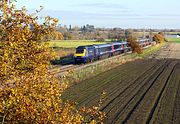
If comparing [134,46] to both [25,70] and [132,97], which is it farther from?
[25,70]

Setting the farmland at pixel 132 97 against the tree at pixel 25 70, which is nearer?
the tree at pixel 25 70

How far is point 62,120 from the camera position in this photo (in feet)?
24.7

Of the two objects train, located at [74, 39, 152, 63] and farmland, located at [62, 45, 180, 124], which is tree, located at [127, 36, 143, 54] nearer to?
train, located at [74, 39, 152, 63]

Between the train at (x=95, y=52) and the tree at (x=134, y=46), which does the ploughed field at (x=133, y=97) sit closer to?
the train at (x=95, y=52)

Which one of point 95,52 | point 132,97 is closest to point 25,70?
point 132,97

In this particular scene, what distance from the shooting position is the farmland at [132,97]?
74.8 ft

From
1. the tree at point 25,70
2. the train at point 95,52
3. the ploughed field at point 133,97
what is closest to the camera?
the tree at point 25,70

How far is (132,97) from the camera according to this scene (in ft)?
98.4

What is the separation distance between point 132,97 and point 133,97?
3.4 inches

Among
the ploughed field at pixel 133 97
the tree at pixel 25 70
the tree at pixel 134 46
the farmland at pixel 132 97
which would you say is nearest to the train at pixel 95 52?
the tree at pixel 134 46

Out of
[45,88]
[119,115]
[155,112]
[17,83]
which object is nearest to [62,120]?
[45,88]

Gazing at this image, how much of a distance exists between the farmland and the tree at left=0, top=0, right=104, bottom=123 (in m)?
14.4

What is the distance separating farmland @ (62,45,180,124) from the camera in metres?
22.8

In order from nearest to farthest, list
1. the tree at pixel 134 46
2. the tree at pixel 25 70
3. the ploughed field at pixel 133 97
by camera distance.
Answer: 1. the tree at pixel 25 70
2. the ploughed field at pixel 133 97
3. the tree at pixel 134 46
